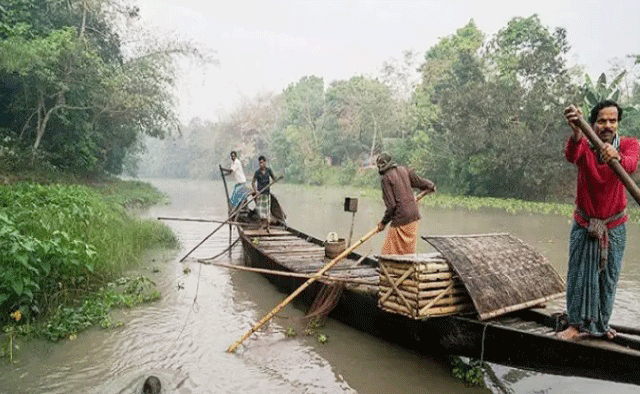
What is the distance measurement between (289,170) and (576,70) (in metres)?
26.2

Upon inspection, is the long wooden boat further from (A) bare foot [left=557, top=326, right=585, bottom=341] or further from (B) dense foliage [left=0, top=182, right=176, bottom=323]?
(B) dense foliage [left=0, top=182, right=176, bottom=323]

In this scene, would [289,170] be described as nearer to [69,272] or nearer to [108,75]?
[108,75]

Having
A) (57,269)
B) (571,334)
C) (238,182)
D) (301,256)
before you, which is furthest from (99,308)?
(238,182)

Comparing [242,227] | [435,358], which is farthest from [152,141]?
[435,358]

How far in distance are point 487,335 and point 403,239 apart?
2090 millimetres

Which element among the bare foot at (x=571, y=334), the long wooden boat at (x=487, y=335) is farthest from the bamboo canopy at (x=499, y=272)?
the bare foot at (x=571, y=334)

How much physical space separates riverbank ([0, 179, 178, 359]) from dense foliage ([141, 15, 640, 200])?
18384 millimetres

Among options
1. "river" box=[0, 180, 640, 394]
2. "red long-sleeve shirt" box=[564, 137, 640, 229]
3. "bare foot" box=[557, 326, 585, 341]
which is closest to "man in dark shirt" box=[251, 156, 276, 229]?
"river" box=[0, 180, 640, 394]

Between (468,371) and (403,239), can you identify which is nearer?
(468,371)

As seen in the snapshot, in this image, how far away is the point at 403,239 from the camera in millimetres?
5805

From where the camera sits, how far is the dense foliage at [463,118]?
21453 millimetres

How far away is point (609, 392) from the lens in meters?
4.25

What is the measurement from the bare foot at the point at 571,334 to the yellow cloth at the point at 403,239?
2475 millimetres

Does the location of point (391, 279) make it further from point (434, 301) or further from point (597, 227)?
point (597, 227)
